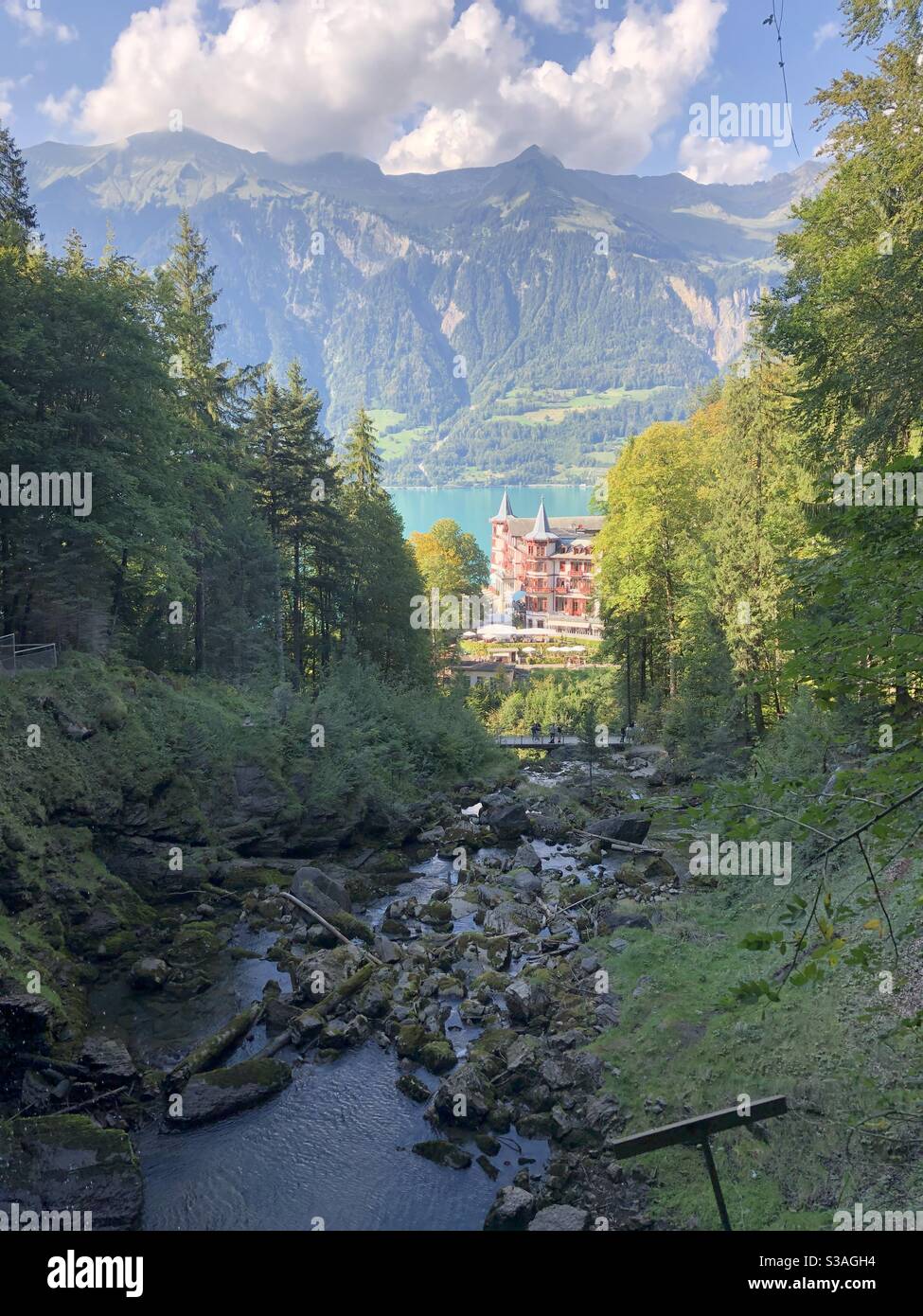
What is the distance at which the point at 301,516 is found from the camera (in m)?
37.8

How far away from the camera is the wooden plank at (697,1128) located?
5.28 m

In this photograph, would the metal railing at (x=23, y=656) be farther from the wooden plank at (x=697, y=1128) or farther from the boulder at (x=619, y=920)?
the wooden plank at (x=697, y=1128)

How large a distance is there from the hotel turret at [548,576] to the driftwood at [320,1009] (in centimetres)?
7580

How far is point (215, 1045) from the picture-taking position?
13805 mm

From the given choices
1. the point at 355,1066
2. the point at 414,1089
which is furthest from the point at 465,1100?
the point at 355,1066

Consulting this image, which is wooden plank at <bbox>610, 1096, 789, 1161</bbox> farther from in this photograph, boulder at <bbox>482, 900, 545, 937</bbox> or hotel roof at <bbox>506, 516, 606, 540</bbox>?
hotel roof at <bbox>506, 516, 606, 540</bbox>

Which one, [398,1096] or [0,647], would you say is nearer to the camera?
[398,1096]

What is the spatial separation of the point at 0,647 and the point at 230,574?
13270 mm

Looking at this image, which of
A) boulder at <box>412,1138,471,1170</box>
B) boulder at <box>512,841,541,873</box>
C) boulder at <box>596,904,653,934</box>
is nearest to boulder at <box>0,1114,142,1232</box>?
boulder at <box>412,1138,471,1170</box>

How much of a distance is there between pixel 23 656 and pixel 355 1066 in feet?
45.4

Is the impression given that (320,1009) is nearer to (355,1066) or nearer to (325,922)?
(355,1066)
